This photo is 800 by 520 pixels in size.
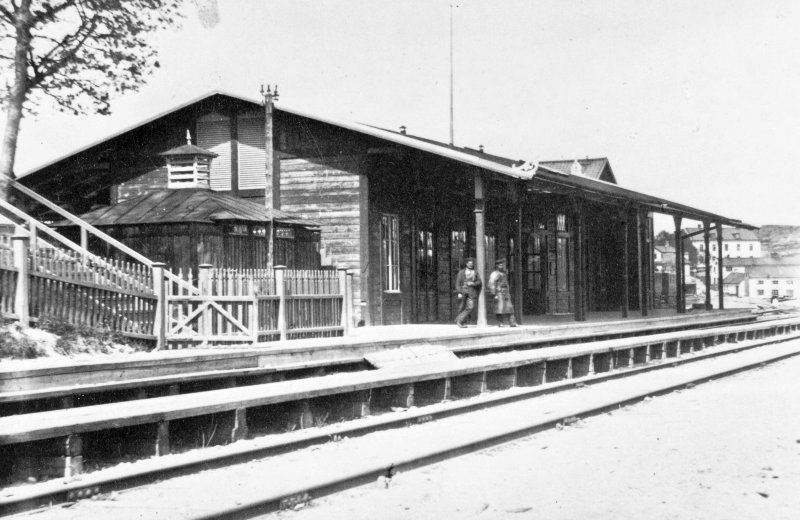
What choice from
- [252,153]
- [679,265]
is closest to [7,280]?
[252,153]

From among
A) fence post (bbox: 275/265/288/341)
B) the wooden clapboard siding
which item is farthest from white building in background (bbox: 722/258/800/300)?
fence post (bbox: 275/265/288/341)

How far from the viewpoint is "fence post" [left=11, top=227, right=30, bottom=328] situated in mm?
12172

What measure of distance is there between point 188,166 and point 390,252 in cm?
450

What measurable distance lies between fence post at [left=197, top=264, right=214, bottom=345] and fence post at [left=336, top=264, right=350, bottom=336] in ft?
8.53

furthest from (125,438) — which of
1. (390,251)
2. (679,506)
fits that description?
(390,251)

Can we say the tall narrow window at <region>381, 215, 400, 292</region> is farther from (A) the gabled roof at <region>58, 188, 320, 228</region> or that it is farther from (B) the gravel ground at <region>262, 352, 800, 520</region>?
(B) the gravel ground at <region>262, 352, 800, 520</region>

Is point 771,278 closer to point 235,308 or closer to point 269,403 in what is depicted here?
point 235,308

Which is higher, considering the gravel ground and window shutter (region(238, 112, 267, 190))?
window shutter (region(238, 112, 267, 190))

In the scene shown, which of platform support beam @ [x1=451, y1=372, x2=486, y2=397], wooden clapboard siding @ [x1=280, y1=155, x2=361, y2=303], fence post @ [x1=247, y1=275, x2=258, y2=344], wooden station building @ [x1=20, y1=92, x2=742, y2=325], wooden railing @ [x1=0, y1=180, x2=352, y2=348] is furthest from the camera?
wooden clapboard siding @ [x1=280, y1=155, x2=361, y2=303]

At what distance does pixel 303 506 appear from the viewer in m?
6.05

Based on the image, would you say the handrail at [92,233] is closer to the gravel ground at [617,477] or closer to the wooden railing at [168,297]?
the wooden railing at [168,297]

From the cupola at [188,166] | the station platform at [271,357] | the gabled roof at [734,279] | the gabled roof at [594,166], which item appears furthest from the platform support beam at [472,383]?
the gabled roof at [734,279]

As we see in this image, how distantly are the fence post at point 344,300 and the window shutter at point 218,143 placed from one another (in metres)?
5.23

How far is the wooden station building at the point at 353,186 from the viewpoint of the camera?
1922 cm
